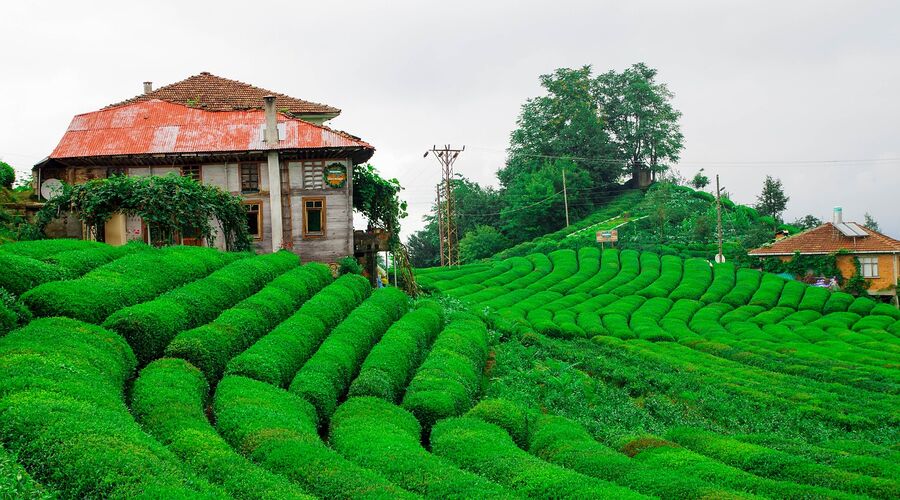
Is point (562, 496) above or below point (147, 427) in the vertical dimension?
below

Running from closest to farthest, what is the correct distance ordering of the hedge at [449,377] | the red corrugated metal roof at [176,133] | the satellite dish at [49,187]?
the hedge at [449,377] < the satellite dish at [49,187] < the red corrugated metal roof at [176,133]

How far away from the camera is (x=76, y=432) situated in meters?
11.3

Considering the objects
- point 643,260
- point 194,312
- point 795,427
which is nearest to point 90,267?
point 194,312

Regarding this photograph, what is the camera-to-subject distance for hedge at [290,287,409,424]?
17.9m

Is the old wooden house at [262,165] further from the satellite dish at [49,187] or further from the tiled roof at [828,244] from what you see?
the tiled roof at [828,244]

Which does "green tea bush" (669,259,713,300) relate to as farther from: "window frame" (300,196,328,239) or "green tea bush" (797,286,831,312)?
"window frame" (300,196,328,239)

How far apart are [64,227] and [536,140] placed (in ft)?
236

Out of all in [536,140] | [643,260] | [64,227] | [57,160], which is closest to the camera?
[64,227]

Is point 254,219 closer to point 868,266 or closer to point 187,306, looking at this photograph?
point 187,306

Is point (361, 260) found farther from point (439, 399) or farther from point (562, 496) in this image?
point (562, 496)

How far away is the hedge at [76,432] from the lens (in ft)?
34.4

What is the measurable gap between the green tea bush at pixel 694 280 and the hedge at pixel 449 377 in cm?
2721

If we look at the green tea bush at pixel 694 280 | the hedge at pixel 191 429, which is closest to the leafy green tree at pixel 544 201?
the green tea bush at pixel 694 280

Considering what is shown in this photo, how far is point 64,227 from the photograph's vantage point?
96.6 ft
